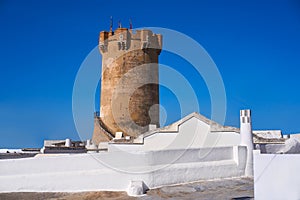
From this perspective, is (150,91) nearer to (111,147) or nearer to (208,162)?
(111,147)

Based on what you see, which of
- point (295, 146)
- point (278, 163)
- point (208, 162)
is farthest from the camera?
point (208, 162)

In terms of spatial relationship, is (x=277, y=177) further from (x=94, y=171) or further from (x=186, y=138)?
(x=186, y=138)

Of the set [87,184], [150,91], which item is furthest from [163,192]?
[150,91]

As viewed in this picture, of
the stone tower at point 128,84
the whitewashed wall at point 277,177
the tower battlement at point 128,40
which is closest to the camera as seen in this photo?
the whitewashed wall at point 277,177

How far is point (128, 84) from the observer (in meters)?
20.1

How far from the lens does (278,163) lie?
673cm

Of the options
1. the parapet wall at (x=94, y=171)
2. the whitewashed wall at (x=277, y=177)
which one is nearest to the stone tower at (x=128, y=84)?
the parapet wall at (x=94, y=171)

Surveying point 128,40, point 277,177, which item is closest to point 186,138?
point 277,177

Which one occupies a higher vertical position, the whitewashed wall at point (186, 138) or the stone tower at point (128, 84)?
the stone tower at point (128, 84)

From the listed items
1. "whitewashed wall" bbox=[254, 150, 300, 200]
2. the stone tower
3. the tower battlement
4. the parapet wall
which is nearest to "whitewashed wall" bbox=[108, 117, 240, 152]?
the parapet wall

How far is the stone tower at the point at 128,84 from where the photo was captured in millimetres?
19922

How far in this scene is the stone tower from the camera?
19.9 m

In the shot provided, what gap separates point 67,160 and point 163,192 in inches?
106

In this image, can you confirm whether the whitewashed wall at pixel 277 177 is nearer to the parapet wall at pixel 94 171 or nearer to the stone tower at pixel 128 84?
the parapet wall at pixel 94 171
